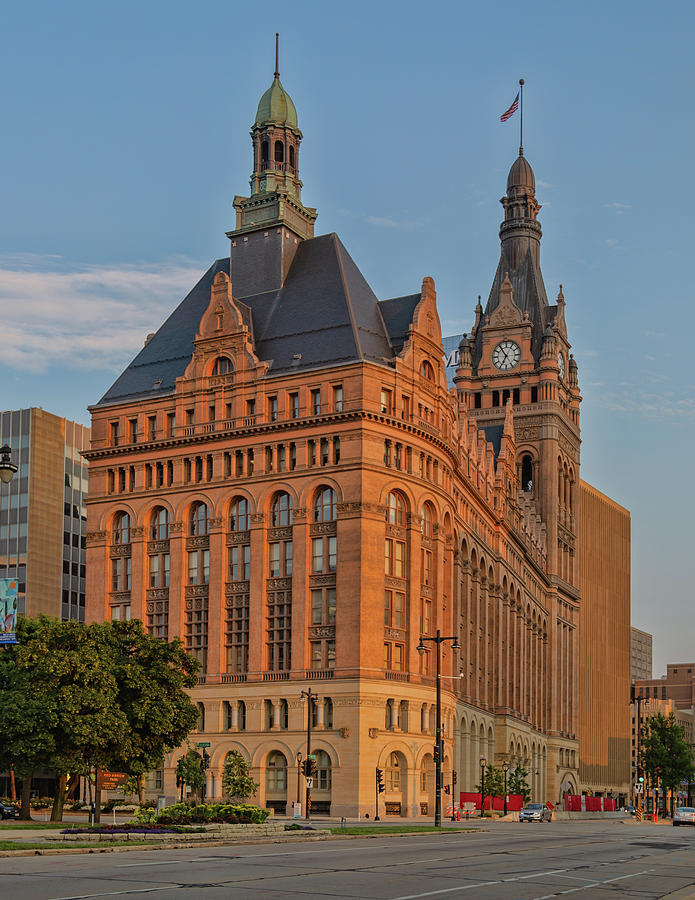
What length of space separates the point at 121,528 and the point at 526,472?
81630 mm

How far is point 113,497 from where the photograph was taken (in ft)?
336

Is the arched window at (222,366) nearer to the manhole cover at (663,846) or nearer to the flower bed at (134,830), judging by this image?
the manhole cover at (663,846)

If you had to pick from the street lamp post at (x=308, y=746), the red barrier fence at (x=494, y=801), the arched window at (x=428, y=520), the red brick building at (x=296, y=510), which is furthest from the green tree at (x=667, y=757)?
the street lamp post at (x=308, y=746)

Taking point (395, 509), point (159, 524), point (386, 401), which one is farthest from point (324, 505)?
point (159, 524)

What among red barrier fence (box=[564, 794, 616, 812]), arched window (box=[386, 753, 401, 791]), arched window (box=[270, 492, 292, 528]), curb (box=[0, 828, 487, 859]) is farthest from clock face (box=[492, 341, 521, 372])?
curb (box=[0, 828, 487, 859])

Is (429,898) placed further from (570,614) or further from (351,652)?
(570,614)

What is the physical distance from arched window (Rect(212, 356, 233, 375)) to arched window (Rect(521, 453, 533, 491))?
7748 centimetres

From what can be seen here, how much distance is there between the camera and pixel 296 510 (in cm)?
9325

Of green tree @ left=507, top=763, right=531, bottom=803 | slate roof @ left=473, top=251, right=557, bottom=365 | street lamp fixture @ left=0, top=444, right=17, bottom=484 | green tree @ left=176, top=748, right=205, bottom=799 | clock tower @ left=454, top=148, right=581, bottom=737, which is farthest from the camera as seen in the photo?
slate roof @ left=473, top=251, right=557, bottom=365

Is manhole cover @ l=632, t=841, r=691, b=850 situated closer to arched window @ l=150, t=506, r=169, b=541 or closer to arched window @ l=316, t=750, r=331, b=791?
arched window @ l=316, t=750, r=331, b=791

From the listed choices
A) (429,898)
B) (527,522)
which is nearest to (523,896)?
(429,898)

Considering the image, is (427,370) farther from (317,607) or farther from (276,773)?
(276,773)

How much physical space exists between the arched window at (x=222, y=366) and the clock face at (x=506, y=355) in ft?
247

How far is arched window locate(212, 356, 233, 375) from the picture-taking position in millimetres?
99625
